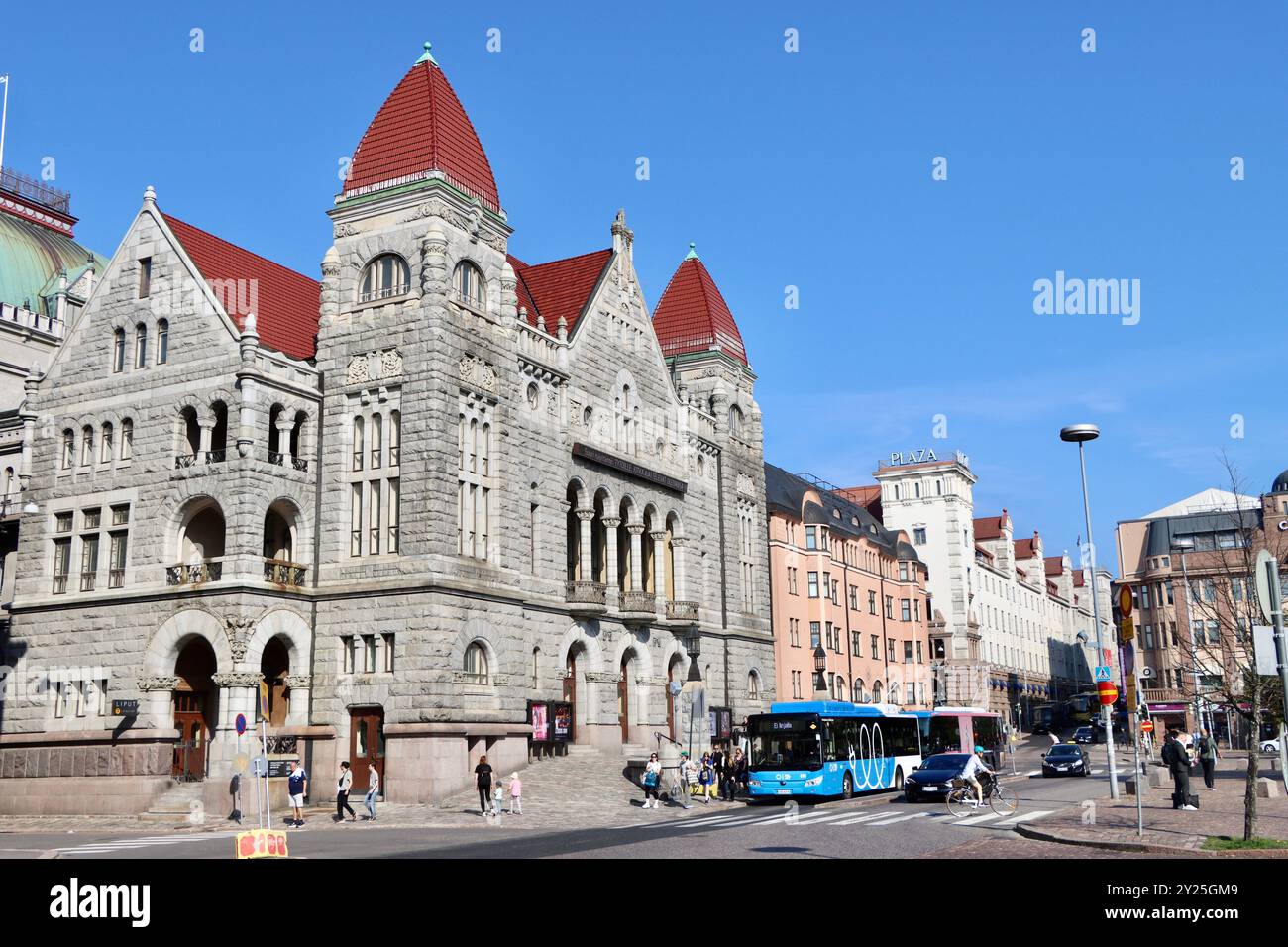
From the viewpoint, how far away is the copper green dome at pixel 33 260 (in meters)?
59.3

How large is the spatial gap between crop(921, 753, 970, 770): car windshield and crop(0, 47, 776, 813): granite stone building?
13.6 meters

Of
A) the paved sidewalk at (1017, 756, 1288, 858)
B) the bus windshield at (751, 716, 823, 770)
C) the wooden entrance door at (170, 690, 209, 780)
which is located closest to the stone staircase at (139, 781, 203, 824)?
the wooden entrance door at (170, 690, 209, 780)

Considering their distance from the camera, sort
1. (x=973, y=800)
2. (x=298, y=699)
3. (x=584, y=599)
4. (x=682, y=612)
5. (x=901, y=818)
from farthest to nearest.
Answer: (x=682, y=612), (x=584, y=599), (x=298, y=699), (x=973, y=800), (x=901, y=818)

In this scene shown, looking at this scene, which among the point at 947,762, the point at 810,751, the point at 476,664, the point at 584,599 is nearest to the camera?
Result: the point at 810,751

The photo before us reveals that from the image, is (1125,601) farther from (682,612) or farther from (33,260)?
(33,260)

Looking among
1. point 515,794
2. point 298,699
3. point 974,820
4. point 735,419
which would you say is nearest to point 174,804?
point 298,699

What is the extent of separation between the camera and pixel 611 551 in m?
50.6

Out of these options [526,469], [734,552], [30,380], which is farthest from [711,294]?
[30,380]

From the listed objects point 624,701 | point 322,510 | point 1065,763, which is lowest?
point 1065,763

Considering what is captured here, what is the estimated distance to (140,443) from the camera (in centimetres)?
4253

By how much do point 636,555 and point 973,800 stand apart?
22.6 meters

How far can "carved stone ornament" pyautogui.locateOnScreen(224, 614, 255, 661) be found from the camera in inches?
1505

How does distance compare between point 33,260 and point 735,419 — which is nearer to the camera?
point 33,260

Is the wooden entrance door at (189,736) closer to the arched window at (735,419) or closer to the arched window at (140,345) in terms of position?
the arched window at (140,345)
